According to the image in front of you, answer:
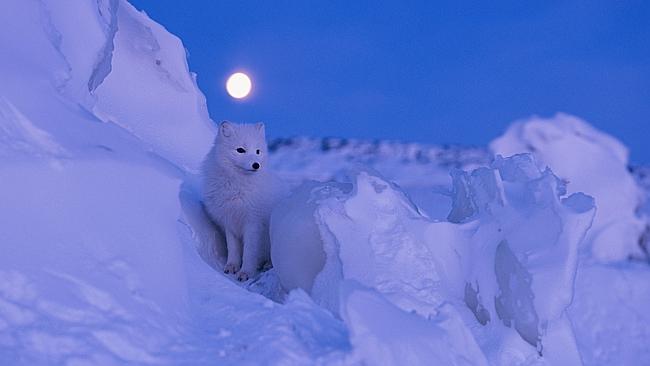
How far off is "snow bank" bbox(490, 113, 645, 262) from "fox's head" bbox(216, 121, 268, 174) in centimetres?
274

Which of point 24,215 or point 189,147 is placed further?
point 189,147

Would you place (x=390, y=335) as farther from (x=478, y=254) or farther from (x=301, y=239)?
(x=301, y=239)

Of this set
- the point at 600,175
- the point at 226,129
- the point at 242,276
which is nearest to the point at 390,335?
the point at 242,276

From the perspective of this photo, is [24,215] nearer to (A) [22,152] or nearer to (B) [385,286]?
(A) [22,152]

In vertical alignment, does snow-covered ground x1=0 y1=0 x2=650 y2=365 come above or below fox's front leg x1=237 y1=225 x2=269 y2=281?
below

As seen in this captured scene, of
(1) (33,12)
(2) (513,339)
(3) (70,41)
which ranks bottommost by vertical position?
(2) (513,339)

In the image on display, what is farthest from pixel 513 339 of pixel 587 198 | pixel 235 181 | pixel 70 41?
pixel 70 41

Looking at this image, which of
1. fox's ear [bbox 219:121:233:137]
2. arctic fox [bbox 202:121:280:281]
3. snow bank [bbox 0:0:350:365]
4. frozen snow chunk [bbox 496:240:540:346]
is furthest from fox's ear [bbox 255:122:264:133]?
frozen snow chunk [bbox 496:240:540:346]

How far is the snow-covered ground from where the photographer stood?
2.16m

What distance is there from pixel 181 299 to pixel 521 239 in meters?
1.77

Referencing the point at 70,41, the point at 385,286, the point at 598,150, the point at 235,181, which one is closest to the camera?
the point at 385,286

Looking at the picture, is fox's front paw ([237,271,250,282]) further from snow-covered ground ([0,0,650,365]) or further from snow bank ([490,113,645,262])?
snow bank ([490,113,645,262])

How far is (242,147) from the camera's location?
198 inches

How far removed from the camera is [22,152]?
2.50 m
